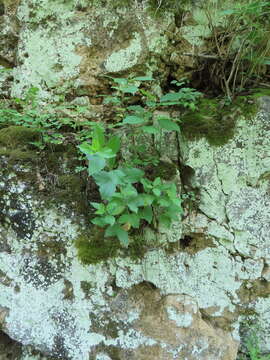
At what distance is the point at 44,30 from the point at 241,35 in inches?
54.2

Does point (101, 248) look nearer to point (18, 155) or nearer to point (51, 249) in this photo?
point (51, 249)

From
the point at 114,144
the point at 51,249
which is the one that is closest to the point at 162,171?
the point at 114,144

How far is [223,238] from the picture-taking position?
1.77 m

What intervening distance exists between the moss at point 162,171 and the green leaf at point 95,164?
0.53 metres

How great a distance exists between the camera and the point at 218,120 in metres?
1.84

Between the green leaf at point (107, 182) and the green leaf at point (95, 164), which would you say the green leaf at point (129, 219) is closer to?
the green leaf at point (107, 182)

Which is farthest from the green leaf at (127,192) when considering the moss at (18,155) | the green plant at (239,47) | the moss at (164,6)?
the moss at (164,6)

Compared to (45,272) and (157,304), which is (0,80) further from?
(157,304)

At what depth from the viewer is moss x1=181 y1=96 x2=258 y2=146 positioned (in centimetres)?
179

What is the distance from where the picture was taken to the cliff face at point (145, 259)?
64.8 inches

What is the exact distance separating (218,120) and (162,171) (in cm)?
49

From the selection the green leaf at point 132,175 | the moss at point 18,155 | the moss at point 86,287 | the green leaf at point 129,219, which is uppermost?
the green leaf at point 132,175

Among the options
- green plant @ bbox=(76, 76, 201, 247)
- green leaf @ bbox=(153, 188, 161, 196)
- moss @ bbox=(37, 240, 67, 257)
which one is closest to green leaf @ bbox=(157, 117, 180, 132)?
green plant @ bbox=(76, 76, 201, 247)

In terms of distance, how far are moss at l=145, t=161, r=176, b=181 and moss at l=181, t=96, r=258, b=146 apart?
0.74 feet
